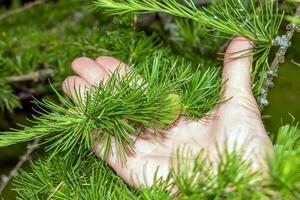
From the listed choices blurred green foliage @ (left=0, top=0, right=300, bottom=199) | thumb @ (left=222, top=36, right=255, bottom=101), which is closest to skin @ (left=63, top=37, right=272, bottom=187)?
thumb @ (left=222, top=36, right=255, bottom=101)

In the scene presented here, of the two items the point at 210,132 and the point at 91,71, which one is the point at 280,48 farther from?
the point at 91,71

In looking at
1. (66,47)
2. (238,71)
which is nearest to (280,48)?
(238,71)

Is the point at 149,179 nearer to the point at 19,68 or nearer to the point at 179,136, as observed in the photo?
the point at 179,136

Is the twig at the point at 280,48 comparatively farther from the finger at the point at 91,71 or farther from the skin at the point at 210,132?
the finger at the point at 91,71

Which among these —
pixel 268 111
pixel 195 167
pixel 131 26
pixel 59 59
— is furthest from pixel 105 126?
pixel 268 111

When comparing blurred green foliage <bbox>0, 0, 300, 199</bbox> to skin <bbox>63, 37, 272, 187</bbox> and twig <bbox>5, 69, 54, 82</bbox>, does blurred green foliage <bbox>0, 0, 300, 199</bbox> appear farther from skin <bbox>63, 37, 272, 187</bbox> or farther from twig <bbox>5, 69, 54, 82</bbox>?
skin <bbox>63, 37, 272, 187</bbox>

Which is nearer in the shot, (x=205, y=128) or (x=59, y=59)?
(x=205, y=128)

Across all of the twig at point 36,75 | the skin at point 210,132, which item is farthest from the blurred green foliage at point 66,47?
the skin at point 210,132

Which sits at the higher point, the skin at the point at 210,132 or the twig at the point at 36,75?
the twig at the point at 36,75
